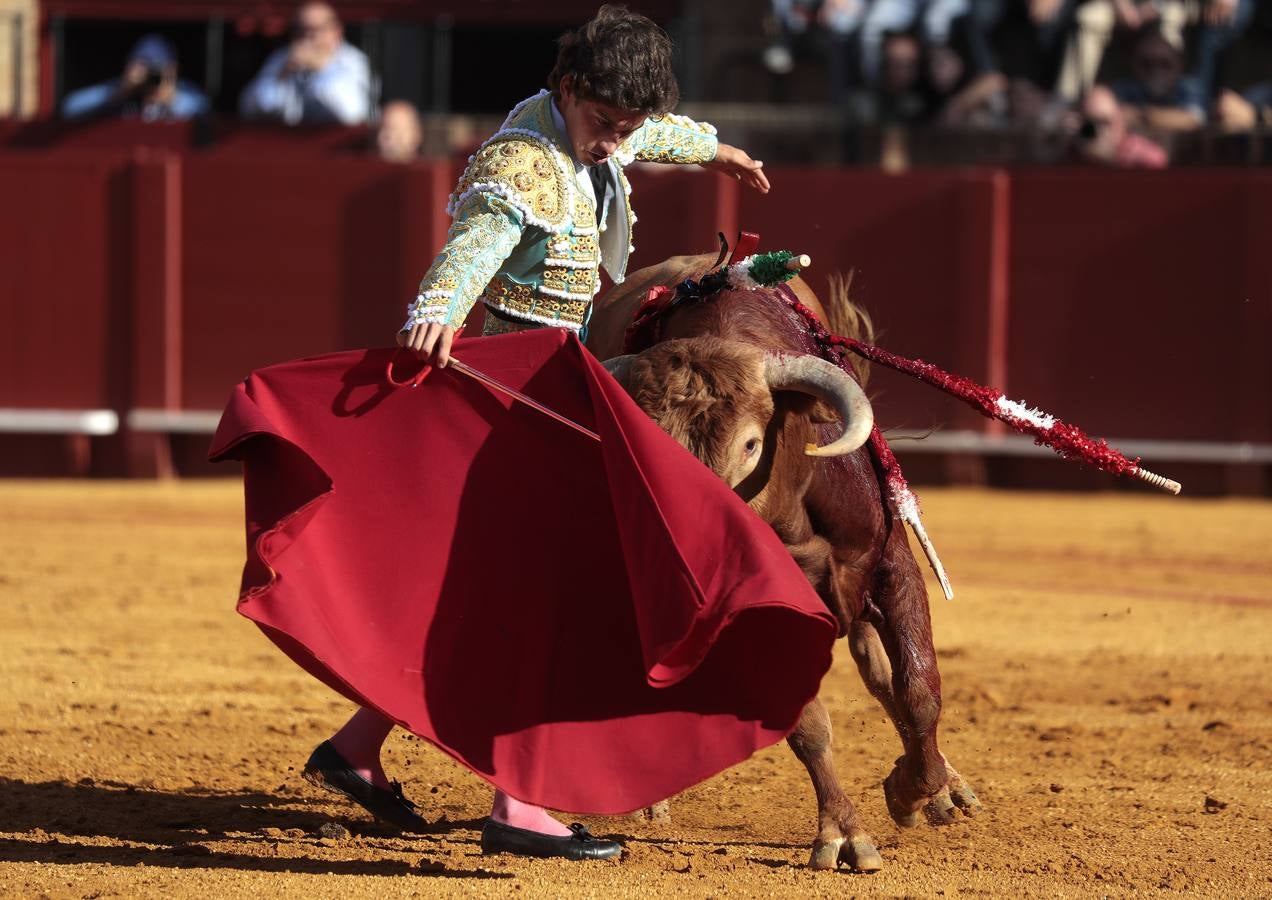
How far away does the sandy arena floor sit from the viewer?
2.88 m

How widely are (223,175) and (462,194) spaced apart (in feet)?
17.7

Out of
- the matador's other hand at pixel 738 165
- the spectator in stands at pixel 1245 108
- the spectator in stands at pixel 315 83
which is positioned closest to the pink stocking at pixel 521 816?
the matador's other hand at pixel 738 165

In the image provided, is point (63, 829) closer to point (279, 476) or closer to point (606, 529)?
point (279, 476)

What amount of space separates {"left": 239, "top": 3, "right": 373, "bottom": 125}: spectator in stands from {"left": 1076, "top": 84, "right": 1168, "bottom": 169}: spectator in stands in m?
3.29

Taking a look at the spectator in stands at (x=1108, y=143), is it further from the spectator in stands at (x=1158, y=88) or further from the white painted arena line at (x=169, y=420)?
the white painted arena line at (x=169, y=420)

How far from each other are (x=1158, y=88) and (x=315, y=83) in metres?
3.82

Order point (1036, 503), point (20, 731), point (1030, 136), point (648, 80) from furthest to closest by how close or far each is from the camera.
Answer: point (1030, 136) → point (1036, 503) → point (20, 731) → point (648, 80)

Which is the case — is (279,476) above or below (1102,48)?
below

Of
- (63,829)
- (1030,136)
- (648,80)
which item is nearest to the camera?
(648,80)

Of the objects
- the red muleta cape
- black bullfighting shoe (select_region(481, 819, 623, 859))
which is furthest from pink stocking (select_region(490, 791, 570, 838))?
the red muleta cape

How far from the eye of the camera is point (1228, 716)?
4.15 metres

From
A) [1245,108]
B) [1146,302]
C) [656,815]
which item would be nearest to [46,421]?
[1146,302]

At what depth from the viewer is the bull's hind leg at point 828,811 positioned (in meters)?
2.93

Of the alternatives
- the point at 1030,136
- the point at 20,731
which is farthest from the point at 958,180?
the point at 20,731
